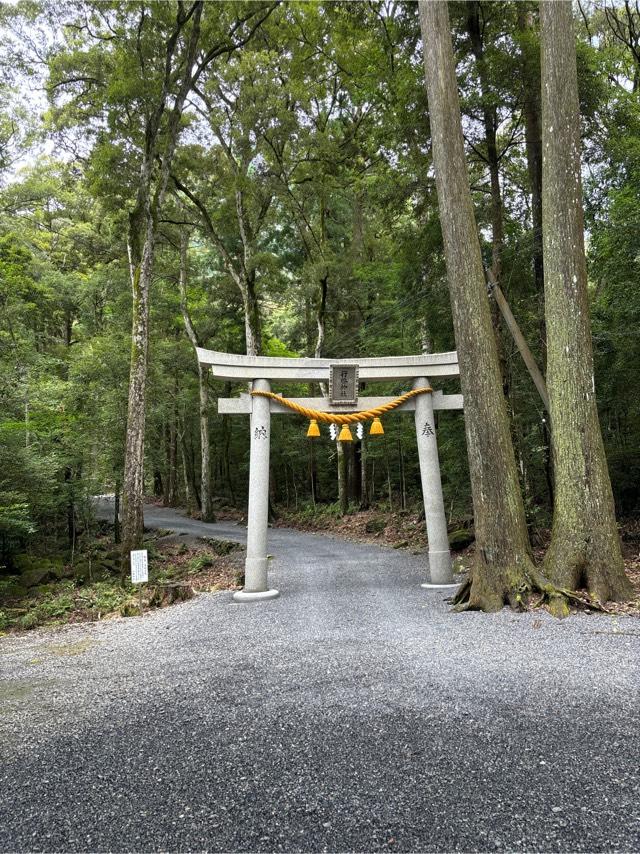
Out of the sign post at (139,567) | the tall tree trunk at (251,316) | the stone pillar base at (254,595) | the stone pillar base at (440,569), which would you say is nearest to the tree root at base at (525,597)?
the stone pillar base at (440,569)

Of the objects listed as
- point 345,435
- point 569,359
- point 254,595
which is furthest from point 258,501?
point 569,359

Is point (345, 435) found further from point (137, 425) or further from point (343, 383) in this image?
point (137, 425)

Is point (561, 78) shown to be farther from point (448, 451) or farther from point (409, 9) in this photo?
point (448, 451)

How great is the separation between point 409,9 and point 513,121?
240 centimetres

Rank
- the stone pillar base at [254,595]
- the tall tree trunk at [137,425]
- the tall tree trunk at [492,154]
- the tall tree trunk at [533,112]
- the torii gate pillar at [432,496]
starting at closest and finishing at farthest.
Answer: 1. the stone pillar base at [254,595]
2. the torii gate pillar at [432,496]
3. the tall tree trunk at [533,112]
4. the tall tree trunk at [492,154]
5. the tall tree trunk at [137,425]

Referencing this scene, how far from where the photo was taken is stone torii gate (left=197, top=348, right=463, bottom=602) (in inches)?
234

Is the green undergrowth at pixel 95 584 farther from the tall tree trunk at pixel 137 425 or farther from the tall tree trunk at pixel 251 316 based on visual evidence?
the tall tree trunk at pixel 251 316

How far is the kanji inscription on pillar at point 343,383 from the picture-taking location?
623 cm

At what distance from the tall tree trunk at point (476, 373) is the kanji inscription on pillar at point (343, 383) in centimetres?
160

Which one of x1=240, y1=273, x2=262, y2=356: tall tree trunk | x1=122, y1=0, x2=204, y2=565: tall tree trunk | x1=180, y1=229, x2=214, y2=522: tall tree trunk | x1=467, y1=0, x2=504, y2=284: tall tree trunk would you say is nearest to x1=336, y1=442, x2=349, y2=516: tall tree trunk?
x1=240, y1=273, x2=262, y2=356: tall tree trunk

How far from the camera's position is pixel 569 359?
4648mm

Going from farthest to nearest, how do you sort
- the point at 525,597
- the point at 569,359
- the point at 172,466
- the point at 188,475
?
the point at 172,466, the point at 188,475, the point at 569,359, the point at 525,597

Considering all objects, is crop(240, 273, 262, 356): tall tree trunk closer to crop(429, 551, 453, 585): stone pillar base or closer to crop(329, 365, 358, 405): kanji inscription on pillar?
crop(329, 365, 358, 405): kanji inscription on pillar

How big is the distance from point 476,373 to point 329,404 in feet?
6.90
